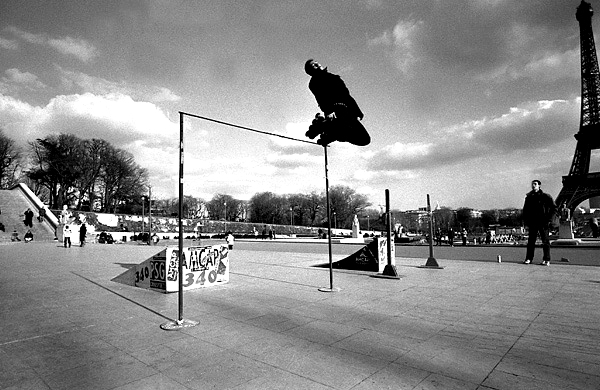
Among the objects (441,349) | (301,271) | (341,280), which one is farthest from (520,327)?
(301,271)

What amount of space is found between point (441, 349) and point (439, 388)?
3.59 ft

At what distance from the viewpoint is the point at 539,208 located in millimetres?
11727

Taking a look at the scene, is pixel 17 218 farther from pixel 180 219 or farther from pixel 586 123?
pixel 586 123

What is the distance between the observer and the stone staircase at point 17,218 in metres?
37.4

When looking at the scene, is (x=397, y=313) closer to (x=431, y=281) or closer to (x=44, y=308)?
(x=431, y=281)

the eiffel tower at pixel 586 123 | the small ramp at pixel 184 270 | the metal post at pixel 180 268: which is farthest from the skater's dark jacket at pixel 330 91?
the eiffel tower at pixel 586 123

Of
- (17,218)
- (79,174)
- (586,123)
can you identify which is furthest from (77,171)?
(586,123)

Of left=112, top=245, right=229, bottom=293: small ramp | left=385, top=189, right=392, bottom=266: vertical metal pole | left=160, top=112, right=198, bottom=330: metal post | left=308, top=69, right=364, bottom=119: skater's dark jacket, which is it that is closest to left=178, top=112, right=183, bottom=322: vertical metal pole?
left=160, top=112, right=198, bottom=330: metal post

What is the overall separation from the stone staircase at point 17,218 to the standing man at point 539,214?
145 ft

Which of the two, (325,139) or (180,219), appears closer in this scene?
(180,219)

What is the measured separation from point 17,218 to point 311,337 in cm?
5022

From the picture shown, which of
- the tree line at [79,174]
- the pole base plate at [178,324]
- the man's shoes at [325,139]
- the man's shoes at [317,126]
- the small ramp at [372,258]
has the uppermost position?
the tree line at [79,174]

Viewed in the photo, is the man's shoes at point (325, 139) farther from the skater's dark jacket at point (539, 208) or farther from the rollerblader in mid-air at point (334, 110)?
the skater's dark jacket at point (539, 208)

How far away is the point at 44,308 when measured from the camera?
21.4 ft
